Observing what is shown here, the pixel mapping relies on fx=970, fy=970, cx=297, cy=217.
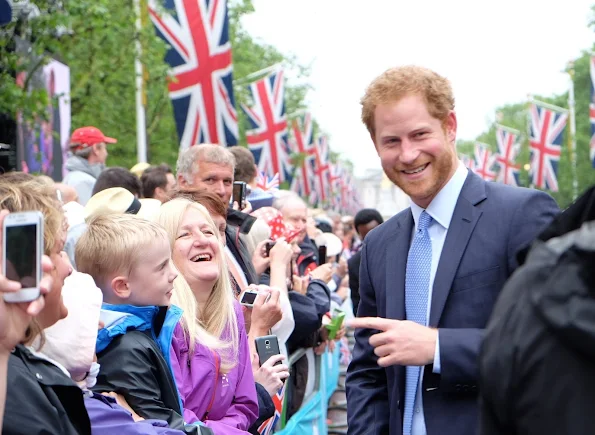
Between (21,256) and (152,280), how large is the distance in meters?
1.70

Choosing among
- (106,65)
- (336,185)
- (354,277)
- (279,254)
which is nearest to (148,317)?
Answer: (279,254)

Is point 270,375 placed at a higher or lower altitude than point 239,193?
lower

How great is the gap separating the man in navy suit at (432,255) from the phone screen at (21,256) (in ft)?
4.55

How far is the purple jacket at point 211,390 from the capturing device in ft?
13.3

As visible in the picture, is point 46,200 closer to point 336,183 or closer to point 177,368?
point 177,368

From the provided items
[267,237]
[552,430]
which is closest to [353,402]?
[552,430]

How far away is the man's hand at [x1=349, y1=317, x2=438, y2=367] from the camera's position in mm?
2889

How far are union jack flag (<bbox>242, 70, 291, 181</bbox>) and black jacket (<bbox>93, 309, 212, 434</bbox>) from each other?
1948 centimetres

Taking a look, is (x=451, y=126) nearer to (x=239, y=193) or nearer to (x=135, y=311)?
(x=135, y=311)

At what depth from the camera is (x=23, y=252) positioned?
2188 millimetres

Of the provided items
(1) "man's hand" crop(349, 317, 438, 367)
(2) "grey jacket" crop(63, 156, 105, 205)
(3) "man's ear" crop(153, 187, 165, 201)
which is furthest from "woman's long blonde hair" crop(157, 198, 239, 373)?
(2) "grey jacket" crop(63, 156, 105, 205)

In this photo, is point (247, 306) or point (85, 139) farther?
point (85, 139)

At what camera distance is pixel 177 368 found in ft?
13.0

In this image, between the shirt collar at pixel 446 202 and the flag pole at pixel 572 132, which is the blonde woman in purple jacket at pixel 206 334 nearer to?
the shirt collar at pixel 446 202
